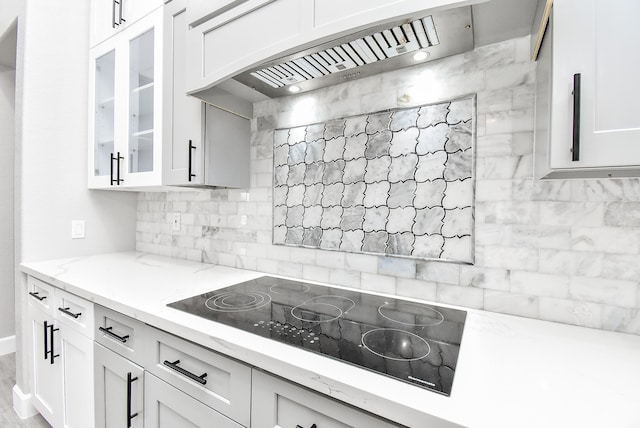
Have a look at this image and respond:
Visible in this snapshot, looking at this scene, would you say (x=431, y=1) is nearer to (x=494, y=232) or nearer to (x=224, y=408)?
(x=494, y=232)

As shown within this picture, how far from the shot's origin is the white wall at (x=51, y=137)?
74.3 inches

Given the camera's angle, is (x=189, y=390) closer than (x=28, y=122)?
Yes

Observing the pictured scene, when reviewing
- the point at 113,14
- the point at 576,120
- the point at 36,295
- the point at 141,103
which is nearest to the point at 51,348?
the point at 36,295

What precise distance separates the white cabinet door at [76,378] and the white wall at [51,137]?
0.66 m

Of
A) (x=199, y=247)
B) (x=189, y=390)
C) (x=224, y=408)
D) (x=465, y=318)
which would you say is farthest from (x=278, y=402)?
(x=199, y=247)

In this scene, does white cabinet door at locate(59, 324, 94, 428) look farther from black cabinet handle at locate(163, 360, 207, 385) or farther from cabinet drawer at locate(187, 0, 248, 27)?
cabinet drawer at locate(187, 0, 248, 27)

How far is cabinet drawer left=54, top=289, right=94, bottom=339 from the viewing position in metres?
1.36

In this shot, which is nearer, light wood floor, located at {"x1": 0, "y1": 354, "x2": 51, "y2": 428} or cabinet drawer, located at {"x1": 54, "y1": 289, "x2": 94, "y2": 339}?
cabinet drawer, located at {"x1": 54, "y1": 289, "x2": 94, "y2": 339}

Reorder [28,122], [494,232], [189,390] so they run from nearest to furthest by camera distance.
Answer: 1. [189,390]
2. [494,232]
3. [28,122]

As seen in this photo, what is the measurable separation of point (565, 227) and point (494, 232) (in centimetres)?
20

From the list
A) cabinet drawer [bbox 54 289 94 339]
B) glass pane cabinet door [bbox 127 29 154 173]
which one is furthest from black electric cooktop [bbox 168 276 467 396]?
glass pane cabinet door [bbox 127 29 154 173]

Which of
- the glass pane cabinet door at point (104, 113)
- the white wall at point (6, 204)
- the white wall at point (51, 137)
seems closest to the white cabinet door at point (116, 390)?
the white wall at point (51, 137)

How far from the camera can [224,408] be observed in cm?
88

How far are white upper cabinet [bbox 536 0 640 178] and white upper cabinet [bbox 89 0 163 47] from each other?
1.87 meters
